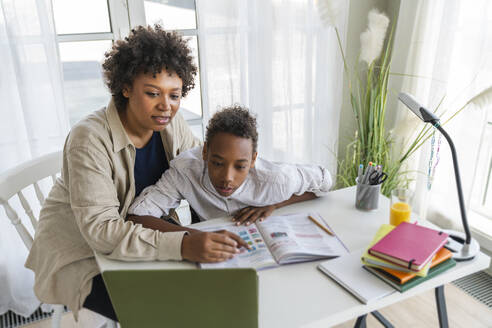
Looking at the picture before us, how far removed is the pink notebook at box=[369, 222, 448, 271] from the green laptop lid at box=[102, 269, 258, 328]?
1.24ft

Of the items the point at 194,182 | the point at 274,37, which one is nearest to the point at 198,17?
the point at 274,37

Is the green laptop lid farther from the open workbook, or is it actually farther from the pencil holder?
the pencil holder

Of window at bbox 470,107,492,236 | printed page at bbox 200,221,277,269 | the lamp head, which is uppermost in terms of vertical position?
the lamp head

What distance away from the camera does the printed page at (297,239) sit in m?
1.04

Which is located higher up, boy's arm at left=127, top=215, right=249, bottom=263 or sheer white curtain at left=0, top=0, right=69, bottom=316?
sheer white curtain at left=0, top=0, right=69, bottom=316

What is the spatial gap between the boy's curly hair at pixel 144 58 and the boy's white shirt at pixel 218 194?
306 mm

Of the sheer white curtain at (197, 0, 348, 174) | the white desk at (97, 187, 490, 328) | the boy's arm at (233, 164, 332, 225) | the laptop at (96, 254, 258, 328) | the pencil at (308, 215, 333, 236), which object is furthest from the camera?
the sheer white curtain at (197, 0, 348, 174)

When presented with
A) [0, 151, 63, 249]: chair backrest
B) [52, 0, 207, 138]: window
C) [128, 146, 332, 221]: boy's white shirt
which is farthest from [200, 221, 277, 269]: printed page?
[52, 0, 207, 138]: window

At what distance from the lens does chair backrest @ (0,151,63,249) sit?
1.31 meters

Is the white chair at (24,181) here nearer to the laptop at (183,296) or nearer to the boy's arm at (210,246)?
the boy's arm at (210,246)

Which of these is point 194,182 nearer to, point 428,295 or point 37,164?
point 37,164

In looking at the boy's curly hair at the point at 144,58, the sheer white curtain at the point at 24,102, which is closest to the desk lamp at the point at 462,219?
the boy's curly hair at the point at 144,58

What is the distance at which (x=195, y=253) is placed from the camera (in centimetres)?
104

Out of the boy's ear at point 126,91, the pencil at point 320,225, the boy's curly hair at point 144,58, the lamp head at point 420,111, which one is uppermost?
the boy's curly hair at point 144,58
